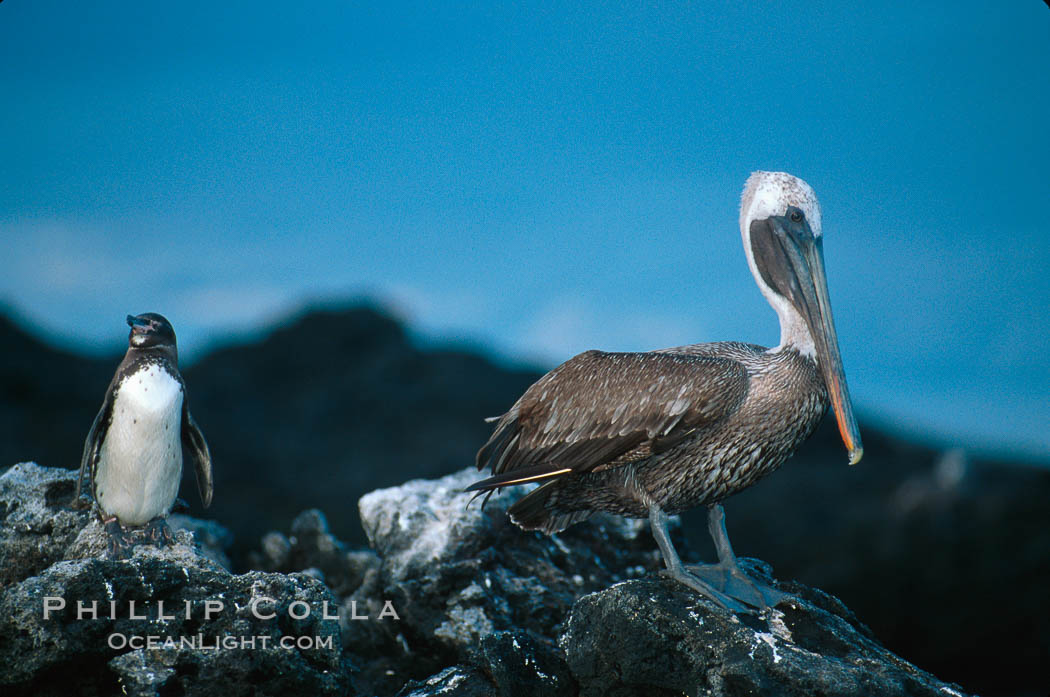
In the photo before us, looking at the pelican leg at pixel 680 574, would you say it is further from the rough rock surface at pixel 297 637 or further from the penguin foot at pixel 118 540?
the penguin foot at pixel 118 540

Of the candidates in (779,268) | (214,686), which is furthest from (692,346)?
(214,686)

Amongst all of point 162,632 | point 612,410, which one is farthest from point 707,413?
point 162,632

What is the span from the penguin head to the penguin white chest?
6.8 inches

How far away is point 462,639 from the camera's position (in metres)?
6.66

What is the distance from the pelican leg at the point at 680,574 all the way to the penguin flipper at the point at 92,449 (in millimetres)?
3668

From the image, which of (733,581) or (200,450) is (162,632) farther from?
(733,581)

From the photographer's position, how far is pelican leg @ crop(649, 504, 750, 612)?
5121 mm

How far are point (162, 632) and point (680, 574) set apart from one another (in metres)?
2.78

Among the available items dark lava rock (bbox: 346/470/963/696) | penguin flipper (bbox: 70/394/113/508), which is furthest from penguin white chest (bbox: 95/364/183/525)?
dark lava rock (bbox: 346/470/963/696)

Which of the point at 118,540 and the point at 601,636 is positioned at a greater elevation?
the point at 118,540

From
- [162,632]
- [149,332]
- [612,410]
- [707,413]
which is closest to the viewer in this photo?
[162,632]

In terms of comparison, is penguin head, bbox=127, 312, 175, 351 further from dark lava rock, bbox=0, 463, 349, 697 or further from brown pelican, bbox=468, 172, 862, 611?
brown pelican, bbox=468, 172, 862, 611

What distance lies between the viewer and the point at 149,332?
6.45m

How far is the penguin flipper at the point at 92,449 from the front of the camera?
20.4 feet
